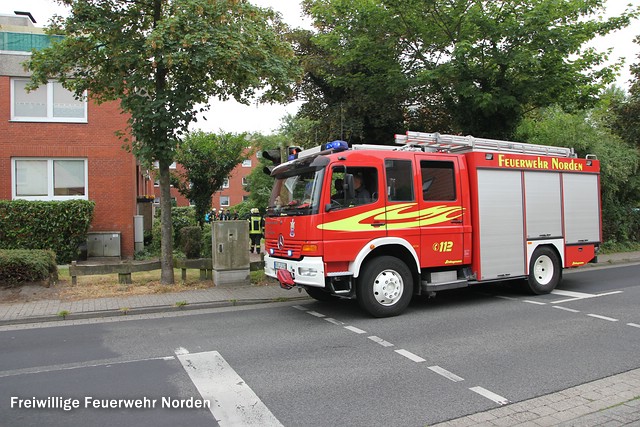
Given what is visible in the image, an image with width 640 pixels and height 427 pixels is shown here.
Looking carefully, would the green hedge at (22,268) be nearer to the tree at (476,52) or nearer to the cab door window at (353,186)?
the cab door window at (353,186)

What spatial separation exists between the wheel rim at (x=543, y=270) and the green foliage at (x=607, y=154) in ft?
29.2

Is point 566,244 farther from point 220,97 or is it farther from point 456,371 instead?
point 220,97

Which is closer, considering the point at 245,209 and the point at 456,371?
the point at 456,371

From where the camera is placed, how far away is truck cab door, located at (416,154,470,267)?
8.00 m

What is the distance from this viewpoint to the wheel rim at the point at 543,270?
9.48 metres

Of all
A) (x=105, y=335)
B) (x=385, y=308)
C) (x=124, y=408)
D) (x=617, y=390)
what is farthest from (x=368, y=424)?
(x=105, y=335)

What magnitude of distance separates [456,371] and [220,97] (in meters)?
7.86

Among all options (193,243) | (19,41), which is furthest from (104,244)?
(19,41)

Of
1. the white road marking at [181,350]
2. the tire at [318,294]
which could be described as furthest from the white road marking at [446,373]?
the tire at [318,294]

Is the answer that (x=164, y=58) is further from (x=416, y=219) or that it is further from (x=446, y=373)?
(x=446, y=373)

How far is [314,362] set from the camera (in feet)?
17.9

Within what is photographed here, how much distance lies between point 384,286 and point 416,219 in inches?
49.6

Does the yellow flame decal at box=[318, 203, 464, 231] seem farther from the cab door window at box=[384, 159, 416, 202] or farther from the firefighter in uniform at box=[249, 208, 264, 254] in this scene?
the firefighter in uniform at box=[249, 208, 264, 254]

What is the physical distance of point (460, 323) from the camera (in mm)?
7273
